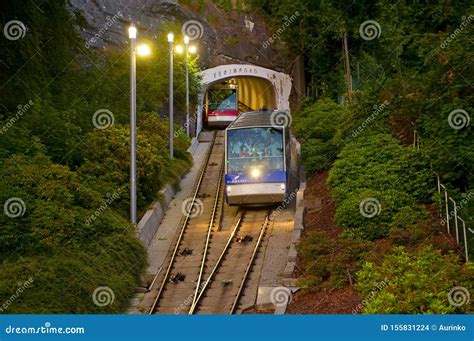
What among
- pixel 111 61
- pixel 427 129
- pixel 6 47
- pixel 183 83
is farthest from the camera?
pixel 183 83

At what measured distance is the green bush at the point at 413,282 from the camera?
14.7m

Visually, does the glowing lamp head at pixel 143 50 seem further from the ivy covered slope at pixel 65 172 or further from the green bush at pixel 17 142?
the green bush at pixel 17 142

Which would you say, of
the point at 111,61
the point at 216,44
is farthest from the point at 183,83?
the point at 216,44

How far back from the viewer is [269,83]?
66.6 metres

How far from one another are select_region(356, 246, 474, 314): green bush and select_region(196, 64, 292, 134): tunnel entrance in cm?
3138

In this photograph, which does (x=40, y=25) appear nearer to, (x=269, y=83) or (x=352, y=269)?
(x=352, y=269)

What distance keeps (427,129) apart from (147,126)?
47.6 feet

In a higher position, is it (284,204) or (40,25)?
(40,25)
